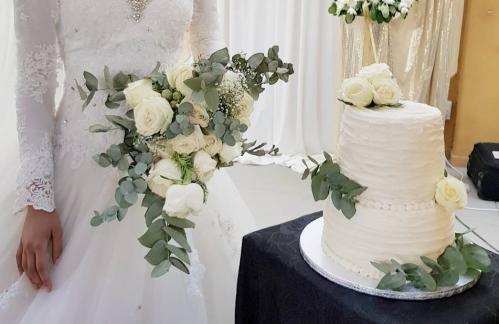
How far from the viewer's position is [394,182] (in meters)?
0.87

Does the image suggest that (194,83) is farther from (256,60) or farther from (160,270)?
(160,270)

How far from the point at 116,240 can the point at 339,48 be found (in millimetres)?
2644

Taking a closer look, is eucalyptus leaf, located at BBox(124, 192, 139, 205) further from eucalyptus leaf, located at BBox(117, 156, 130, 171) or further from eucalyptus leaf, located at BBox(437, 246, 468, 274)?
eucalyptus leaf, located at BBox(437, 246, 468, 274)

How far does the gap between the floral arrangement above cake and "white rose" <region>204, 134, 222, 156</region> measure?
201cm

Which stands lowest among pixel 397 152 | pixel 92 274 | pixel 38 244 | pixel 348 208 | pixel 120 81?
pixel 92 274

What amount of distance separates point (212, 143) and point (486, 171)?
2.42m

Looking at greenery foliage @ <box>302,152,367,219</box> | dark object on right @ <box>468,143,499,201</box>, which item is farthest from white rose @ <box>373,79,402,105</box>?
dark object on right @ <box>468,143,499,201</box>

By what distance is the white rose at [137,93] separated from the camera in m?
0.83

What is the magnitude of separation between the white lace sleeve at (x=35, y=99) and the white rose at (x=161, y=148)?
0.98ft

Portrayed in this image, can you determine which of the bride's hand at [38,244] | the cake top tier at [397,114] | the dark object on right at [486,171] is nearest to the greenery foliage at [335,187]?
the cake top tier at [397,114]

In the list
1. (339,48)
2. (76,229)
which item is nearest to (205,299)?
(76,229)

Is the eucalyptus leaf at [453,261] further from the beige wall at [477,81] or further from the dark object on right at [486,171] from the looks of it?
the beige wall at [477,81]

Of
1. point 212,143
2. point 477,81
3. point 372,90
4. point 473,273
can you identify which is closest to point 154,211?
point 212,143

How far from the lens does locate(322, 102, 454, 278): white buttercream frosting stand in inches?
33.7
